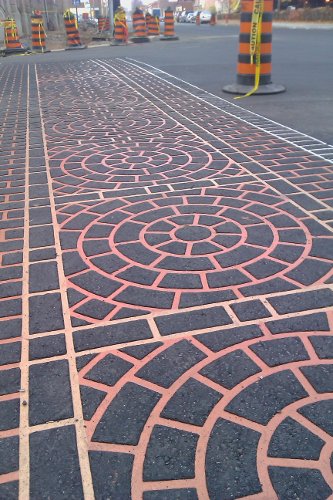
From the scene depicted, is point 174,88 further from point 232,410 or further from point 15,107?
point 232,410

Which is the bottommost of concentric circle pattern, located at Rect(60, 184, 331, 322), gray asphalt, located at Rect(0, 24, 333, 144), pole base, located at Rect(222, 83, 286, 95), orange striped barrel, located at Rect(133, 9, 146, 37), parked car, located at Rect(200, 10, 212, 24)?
parked car, located at Rect(200, 10, 212, 24)

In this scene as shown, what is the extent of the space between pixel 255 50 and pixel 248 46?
0.17 metres

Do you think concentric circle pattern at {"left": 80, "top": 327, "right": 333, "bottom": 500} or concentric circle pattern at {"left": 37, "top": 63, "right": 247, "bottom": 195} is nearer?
concentric circle pattern at {"left": 80, "top": 327, "right": 333, "bottom": 500}

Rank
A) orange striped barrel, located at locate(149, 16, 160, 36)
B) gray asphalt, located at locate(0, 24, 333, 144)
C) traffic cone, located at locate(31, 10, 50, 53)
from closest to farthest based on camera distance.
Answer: gray asphalt, located at locate(0, 24, 333, 144) → traffic cone, located at locate(31, 10, 50, 53) → orange striped barrel, located at locate(149, 16, 160, 36)

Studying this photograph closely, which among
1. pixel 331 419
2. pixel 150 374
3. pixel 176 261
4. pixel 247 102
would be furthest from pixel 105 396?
pixel 247 102

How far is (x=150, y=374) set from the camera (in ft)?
6.89

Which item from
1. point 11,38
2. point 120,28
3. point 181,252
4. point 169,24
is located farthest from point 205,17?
point 181,252

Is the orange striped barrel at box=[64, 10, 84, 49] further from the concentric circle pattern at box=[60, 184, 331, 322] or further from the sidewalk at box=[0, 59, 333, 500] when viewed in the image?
the concentric circle pattern at box=[60, 184, 331, 322]

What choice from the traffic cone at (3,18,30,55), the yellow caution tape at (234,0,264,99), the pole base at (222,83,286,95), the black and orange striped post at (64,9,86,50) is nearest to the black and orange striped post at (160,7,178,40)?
the black and orange striped post at (64,9,86,50)

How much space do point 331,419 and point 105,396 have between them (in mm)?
936

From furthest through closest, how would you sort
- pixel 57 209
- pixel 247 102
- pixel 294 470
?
pixel 247 102, pixel 57 209, pixel 294 470

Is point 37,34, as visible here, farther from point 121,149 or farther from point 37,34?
point 121,149

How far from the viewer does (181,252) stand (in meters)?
3.08

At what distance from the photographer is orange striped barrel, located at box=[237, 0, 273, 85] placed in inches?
297
